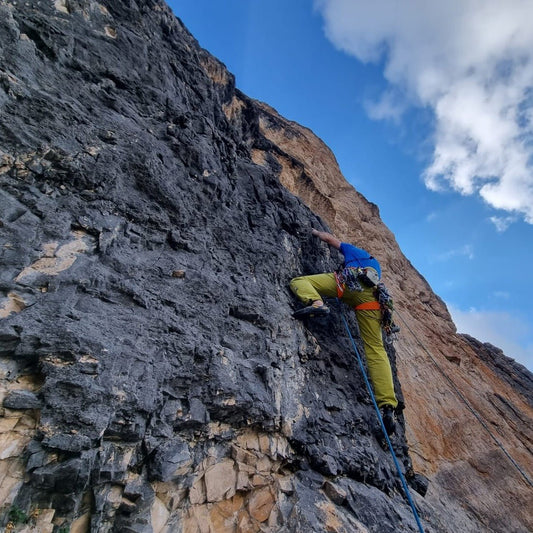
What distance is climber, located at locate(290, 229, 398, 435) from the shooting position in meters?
4.66

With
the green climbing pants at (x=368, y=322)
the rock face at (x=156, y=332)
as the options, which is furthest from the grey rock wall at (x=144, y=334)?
the green climbing pants at (x=368, y=322)

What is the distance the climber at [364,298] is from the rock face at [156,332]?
0.25 metres

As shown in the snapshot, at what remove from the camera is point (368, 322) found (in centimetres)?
523

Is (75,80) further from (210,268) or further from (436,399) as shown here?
(436,399)

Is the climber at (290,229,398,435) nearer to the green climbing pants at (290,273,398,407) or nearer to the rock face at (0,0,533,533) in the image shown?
the green climbing pants at (290,273,398,407)

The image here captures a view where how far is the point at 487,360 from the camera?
35.3 ft

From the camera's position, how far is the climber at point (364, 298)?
15.3 ft

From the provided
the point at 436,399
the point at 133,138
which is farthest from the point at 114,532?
the point at 436,399

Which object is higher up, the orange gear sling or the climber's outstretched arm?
the climber's outstretched arm

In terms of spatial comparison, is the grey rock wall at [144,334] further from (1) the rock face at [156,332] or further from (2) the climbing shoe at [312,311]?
(2) the climbing shoe at [312,311]

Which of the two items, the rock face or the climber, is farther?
the climber

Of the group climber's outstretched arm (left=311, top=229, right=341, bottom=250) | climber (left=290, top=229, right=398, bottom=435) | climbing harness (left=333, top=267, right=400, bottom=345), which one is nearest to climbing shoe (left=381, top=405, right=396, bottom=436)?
climber (left=290, top=229, right=398, bottom=435)

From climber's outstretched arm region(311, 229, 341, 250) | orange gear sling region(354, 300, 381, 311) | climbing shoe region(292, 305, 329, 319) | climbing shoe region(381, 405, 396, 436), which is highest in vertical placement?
climber's outstretched arm region(311, 229, 341, 250)

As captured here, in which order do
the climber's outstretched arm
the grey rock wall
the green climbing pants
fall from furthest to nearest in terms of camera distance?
1. the climber's outstretched arm
2. the green climbing pants
3. the grey rock wall
